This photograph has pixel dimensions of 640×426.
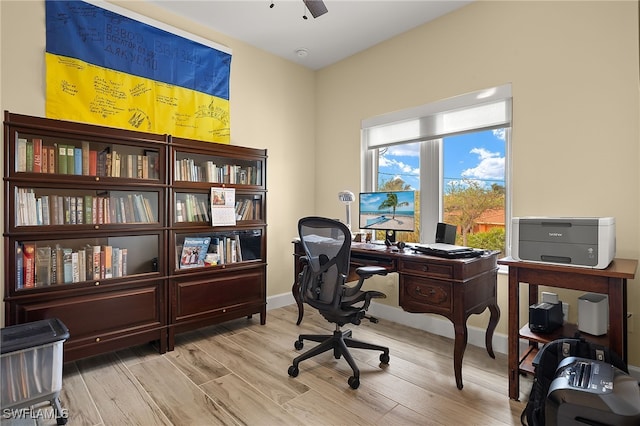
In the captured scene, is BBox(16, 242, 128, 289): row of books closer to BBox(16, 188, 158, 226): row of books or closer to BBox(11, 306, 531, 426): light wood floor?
BBox(16, 188, 158, 226): row of books

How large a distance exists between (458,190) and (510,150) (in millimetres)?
524

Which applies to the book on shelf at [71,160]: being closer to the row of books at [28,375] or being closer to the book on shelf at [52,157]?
the book on shelf at [52,157]

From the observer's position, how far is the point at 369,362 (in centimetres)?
241

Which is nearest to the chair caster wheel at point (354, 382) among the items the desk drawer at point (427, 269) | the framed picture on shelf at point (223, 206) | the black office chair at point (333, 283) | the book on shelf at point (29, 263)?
the black office chair at point (333, 283)

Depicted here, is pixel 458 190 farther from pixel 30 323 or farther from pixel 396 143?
pixel 30 323

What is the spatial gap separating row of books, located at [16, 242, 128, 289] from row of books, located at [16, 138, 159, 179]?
512 mm

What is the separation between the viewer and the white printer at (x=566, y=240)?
1729 mm

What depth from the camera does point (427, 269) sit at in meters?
2.24

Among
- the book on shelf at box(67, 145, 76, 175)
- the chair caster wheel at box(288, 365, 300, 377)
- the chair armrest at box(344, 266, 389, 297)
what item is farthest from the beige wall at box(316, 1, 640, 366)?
the book on shelf at box(67, 145, 76, 175)

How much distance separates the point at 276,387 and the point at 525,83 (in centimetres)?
275

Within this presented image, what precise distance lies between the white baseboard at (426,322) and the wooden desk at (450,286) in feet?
0.63

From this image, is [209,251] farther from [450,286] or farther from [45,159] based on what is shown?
[450,286]

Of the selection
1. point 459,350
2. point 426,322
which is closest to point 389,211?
point 426,322

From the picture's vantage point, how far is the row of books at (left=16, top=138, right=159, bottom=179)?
6.93ft
